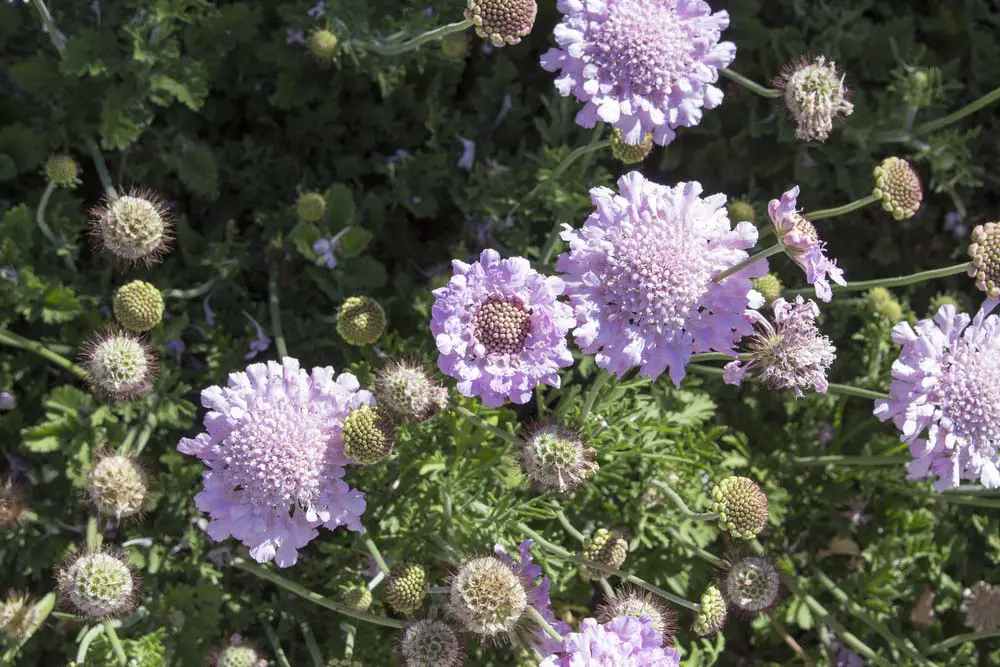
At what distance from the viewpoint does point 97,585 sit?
344 centimetres

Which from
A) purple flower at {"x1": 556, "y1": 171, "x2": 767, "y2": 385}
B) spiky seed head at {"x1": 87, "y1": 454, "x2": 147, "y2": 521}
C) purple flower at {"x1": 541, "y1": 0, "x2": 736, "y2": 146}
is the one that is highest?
purple flower at {"x1": 541, "y1": 0, "x2": 736, "y2": 146}

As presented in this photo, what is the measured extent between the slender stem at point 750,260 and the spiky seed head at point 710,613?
3.85 feet

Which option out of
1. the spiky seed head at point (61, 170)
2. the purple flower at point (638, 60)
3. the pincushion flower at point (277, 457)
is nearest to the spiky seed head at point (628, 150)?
the purple flower at point (638, 60)

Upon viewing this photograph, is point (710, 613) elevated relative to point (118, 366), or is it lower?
lower

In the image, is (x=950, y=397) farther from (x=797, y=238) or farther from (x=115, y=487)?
(x=115, y=487)

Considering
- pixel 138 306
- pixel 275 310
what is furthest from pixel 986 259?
pixel 138 306

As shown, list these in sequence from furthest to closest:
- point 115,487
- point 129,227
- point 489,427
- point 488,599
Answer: point 129,227 → point 115,487 → point 489,427 → point 488,599

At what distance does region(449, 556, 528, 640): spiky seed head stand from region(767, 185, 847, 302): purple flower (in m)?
1.43

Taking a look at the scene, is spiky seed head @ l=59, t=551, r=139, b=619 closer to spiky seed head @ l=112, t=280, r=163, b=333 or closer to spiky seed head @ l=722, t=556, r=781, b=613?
spiky seed head @ l=112, t=280, r=163, b=333

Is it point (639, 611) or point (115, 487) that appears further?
point (115, 487)

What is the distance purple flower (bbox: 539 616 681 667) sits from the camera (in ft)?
10.1

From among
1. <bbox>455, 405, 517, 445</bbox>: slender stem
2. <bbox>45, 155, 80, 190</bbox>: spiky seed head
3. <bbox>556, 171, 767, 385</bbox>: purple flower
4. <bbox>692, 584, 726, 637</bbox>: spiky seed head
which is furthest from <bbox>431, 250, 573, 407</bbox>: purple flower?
<bbox>45, 155, 80, 190</bbox>: spiky seed head

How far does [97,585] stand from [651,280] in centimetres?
227

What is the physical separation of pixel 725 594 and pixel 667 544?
41 cm
